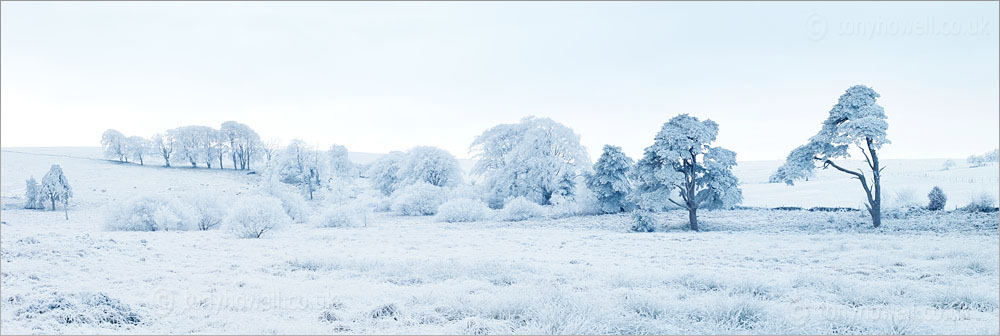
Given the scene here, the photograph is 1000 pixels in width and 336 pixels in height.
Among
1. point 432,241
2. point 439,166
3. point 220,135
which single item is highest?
point 220,135

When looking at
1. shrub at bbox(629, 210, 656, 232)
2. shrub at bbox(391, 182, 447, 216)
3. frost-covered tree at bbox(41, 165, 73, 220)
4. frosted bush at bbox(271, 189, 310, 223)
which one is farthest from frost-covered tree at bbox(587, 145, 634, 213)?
frost-covered tree at bbox(41, 165, 73, 220)

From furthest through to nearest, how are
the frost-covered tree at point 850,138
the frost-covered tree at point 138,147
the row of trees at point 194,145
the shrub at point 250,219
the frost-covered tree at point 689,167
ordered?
the frost-covered tree at point 138,147
the row of trees at point 194,145
the frost-covered tree at point 689,167
the shrub at point 250,219
the frost-covered tree at point 850,138

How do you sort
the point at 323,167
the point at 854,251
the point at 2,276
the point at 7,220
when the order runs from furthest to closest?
the point at 323,167
the point at 7,220
the point at 854,251
the point at 2,276

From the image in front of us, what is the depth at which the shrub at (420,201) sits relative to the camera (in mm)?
43656

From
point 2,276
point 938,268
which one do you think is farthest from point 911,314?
point 2,276

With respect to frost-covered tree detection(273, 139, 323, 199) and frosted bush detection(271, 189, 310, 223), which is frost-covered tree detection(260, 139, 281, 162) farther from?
frosted bush detection(271, 189, 310, 223)

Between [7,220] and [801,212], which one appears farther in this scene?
[7,220]

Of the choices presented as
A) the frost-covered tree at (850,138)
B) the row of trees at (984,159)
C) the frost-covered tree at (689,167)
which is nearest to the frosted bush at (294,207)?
the frost-covered tree at (689,167)

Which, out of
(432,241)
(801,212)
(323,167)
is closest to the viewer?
(432,241)

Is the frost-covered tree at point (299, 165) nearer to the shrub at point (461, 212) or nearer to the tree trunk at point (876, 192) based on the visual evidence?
the shrub at point (461, 212)

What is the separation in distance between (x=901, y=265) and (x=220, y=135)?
7527cm

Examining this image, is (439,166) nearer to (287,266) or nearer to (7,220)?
(7,220)

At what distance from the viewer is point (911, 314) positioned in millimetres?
7332

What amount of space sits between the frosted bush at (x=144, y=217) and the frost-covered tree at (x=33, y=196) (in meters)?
18.6
